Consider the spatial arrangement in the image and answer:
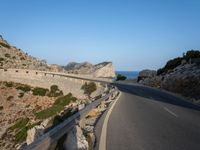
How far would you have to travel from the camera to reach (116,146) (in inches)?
289

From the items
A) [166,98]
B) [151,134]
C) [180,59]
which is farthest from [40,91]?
[151,134]

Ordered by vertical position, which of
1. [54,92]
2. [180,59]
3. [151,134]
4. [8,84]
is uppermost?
[180,59]

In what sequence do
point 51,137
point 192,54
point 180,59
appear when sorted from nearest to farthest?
point 51,137
point 192,54
point 180,59

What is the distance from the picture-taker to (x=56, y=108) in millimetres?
41656

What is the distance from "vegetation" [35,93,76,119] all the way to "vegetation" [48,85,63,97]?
3388 mm

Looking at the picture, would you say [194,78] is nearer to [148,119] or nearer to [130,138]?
[148,119]

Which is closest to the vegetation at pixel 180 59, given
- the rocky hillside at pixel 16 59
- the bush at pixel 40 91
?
the bush at pixel 40 91

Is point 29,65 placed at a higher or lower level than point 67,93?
higher

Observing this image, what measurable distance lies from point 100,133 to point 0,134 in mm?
28312

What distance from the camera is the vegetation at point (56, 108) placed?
38594 millimetres

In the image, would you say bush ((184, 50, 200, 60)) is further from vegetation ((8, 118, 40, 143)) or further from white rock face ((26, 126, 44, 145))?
white rock face ((26, 126, 44, 145))

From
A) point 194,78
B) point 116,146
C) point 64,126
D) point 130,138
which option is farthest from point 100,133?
point 194,78

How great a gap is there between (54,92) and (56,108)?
17980mm

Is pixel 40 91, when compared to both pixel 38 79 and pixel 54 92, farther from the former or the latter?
pixel 38 79
